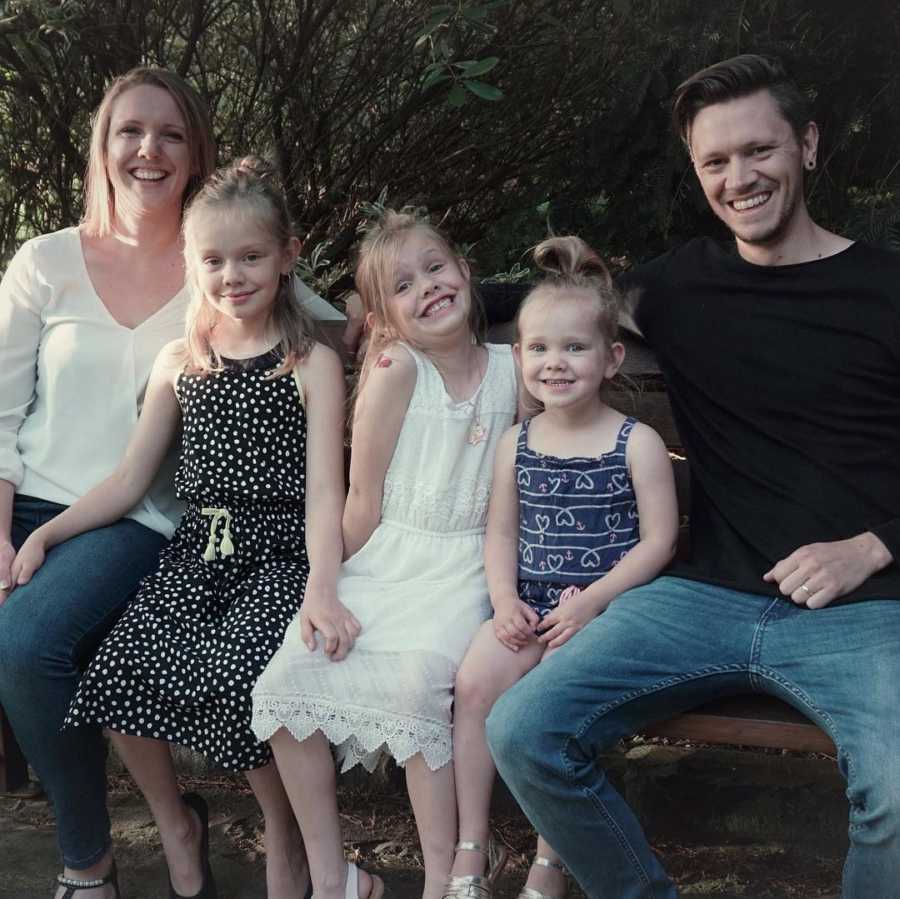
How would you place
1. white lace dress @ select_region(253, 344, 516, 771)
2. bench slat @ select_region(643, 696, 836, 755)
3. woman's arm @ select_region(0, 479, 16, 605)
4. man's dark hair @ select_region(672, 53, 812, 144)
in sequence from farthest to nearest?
woman's arm @ select_region(0, 479, 16, 605) → man's dark hair @ select_region(672, 53, 812, 144) → white lace dress @ select_region(253, 344, 516, 771) → bench slat @ select_region(643, 696, 836, 755)

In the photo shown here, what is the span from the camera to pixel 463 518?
279 cm

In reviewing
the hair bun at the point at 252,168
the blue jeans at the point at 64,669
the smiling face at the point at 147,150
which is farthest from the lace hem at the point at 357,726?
the smiling face at the point at 147,150

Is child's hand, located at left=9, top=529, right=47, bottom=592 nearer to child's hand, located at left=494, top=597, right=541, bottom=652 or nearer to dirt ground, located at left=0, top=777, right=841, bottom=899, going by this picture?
dirt ground, located at left=0, top=777, right=841, bottom=899

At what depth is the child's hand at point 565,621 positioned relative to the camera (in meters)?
2.53

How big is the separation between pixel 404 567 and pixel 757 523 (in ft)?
2.45

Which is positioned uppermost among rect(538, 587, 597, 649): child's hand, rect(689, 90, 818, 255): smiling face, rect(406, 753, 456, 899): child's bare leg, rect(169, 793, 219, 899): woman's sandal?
rect(689, 90, 818, 255): smiling face

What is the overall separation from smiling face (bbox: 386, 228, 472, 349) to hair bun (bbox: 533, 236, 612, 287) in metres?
0.19

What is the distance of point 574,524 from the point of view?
2.63 meters

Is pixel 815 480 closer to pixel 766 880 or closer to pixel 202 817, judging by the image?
pixel 766 880

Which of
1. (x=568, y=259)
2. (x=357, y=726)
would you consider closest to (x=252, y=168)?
(x=568, y=259)

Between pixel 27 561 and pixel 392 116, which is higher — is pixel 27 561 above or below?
below

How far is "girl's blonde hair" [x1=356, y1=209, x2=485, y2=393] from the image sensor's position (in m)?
2.81

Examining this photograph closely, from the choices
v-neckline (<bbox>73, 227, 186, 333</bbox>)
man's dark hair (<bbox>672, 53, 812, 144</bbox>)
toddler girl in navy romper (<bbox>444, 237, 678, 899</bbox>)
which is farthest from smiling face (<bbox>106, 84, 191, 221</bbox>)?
man's dark hair (<bbox>672, 53, 812, 144</bbox>)

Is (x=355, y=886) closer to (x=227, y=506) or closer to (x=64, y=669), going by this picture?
(x=64, y=669)
